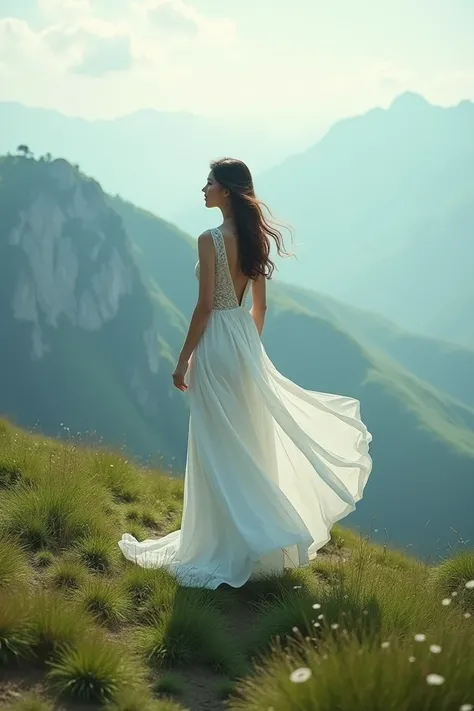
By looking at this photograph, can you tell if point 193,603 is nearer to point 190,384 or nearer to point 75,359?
point 190,384

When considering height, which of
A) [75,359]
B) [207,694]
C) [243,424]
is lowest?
[207,694]

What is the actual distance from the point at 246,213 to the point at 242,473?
2331 millimetres

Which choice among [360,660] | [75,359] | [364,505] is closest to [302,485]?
[360,660]

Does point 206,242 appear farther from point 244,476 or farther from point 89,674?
point 89,674

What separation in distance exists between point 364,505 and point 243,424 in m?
162

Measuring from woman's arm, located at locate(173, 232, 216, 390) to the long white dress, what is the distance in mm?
90

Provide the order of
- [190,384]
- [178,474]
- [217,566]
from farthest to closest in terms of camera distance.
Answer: [178,474] → [190,384] → [217,566]

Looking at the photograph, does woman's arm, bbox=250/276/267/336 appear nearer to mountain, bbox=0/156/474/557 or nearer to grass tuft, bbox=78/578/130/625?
grass tuft, bbox=78/578/130/625

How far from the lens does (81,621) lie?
4758 millimetres

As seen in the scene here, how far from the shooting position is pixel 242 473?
23.0 feet

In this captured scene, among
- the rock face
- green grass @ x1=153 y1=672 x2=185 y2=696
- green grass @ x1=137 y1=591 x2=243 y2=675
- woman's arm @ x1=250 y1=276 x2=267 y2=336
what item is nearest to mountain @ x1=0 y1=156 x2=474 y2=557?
the rock face

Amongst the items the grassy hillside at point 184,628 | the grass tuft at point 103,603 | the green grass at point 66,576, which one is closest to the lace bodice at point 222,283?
the grassy hillside at point 184,628

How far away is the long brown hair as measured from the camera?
704 cm

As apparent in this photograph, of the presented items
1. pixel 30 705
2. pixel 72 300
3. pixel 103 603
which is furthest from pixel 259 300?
pixel 72 300
